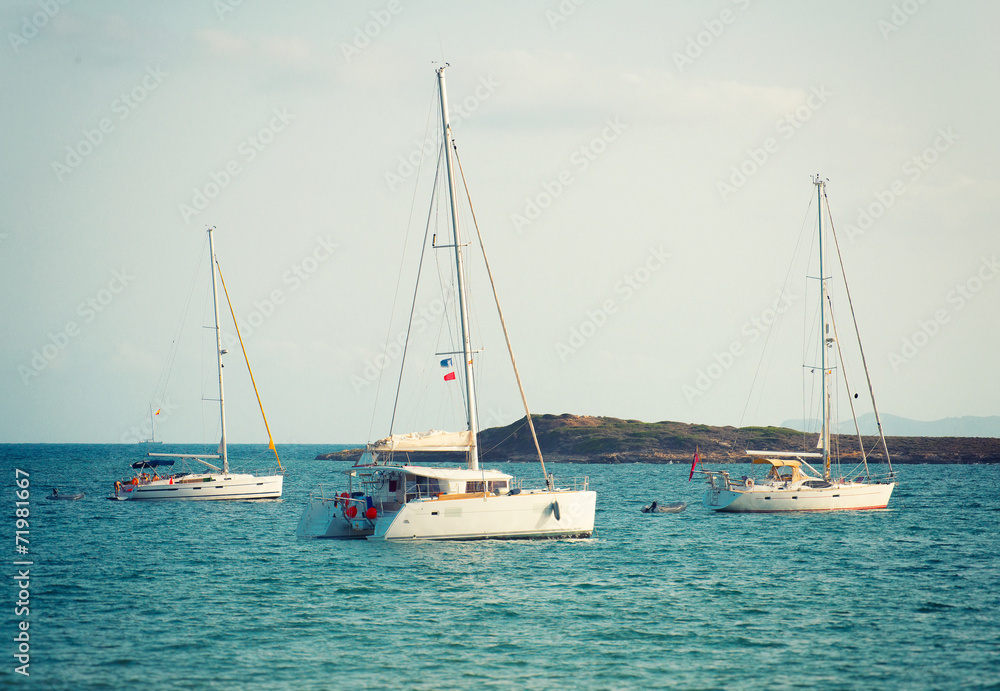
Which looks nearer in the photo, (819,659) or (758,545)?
(819,659)

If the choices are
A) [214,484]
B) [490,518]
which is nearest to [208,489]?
[214,484]

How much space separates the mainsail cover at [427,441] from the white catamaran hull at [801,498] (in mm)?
21383

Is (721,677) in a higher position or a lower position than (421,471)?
lower

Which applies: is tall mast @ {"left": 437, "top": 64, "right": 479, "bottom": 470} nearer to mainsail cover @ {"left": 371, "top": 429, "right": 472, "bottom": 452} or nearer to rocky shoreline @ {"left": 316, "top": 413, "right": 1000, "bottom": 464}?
mainsail cover @ {"left": 371, "top": 429, "right": 472, "bottom": 452}

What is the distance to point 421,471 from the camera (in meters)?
35.6

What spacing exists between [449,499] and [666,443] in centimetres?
12489

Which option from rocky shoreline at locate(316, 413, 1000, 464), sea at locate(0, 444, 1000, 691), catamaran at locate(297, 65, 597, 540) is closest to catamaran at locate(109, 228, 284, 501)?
sea at locate(0, 444, 1000, 691)

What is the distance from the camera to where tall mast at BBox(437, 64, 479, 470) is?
37562 millimetres

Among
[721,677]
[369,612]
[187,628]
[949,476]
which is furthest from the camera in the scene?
[949,476]

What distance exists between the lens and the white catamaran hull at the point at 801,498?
51.9m

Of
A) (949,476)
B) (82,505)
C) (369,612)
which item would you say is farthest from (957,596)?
(949,476)

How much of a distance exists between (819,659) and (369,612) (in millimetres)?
11776

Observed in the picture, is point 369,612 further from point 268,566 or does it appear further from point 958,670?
point 958,670

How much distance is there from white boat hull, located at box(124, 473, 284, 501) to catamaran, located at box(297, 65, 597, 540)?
2350cm
